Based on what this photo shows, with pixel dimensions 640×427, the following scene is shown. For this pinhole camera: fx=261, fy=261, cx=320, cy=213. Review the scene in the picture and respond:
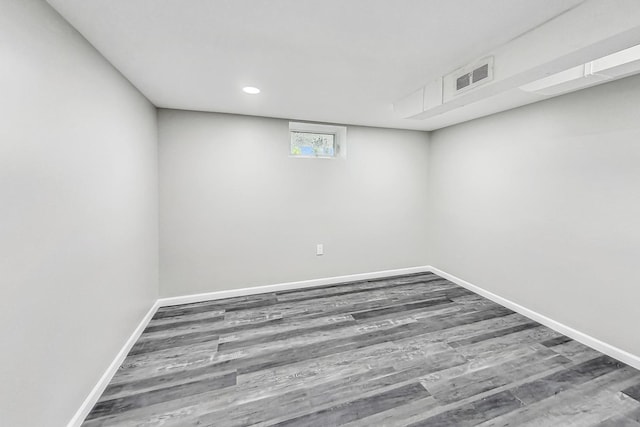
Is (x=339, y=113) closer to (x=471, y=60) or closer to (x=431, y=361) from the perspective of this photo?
(x=471, y=60)

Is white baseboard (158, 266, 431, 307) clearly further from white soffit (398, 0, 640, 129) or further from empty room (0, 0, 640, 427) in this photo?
white soffit (398, 0, 640, 129)

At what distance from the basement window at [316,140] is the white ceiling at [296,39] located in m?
1.13

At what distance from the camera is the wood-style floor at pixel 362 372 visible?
5.18 ft

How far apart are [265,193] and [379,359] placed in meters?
2.21

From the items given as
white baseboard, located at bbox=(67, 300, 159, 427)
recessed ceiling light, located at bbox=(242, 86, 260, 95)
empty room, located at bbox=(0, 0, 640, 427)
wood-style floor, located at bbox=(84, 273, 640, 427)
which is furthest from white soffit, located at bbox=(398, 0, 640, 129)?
white baseboard, located at bbox=(67, 300, 159, 427)

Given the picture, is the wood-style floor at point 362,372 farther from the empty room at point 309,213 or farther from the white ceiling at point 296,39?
the white ceiling at point 296,39

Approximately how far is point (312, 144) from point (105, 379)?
3122mm

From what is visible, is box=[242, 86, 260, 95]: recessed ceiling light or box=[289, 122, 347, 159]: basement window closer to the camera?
box=[242, 86, 260, 95]: recessed ceiling light

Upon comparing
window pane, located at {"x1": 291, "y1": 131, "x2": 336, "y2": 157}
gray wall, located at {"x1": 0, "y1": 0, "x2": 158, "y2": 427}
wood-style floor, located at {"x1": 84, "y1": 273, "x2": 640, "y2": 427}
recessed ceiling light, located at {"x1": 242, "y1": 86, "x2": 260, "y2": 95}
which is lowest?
wood-style floor, located at {"x1": 84, "y1": 273, "x2": 640, "y2": 427}

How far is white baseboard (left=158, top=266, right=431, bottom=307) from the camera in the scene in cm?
307

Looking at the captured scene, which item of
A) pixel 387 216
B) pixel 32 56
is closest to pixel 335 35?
pixel 32 56

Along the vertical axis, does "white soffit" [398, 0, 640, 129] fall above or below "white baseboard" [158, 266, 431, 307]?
above

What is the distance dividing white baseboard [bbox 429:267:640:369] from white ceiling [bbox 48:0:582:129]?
2.53 metres

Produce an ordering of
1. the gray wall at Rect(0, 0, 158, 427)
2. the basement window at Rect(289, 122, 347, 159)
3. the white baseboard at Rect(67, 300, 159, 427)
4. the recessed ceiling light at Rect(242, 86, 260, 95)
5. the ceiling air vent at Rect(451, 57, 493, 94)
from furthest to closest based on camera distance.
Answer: the basement window at Rect(289, 122, 347, 159), the recessed ceiling light at Rect(242, 86, 260, 95), the ceiling air vent at Rect(451, 57, 493, 94), the white baseboard at Rect(67, 300, 159, 427), the gray wall at Rect(0, 0, 158, 427)
